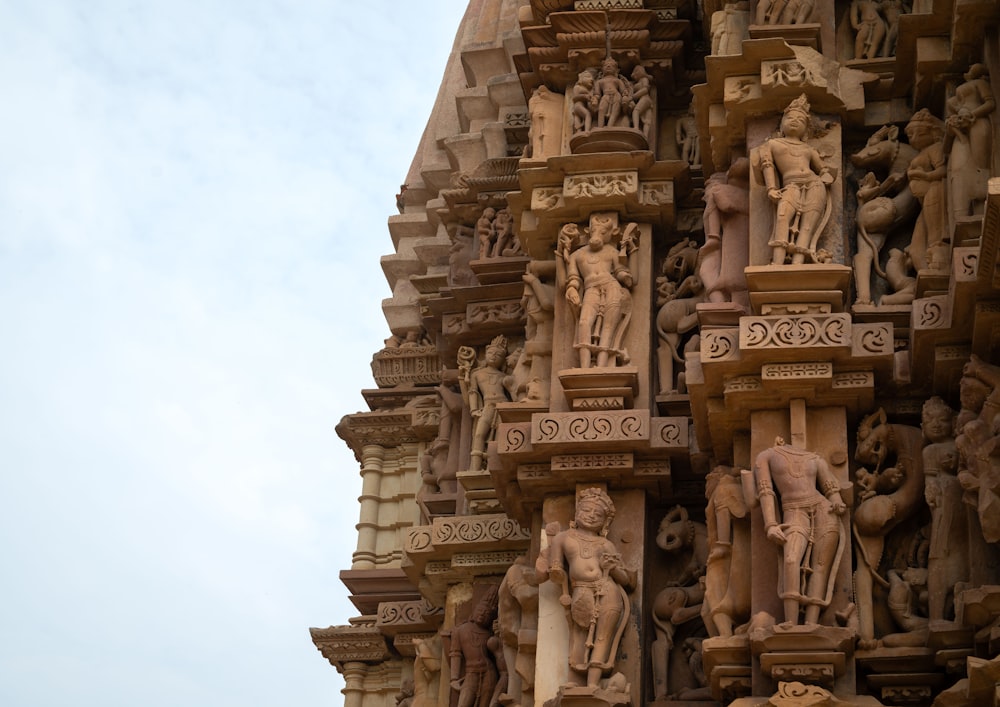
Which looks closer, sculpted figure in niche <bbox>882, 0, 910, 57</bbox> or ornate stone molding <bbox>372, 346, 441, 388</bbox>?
sculpted figure in niche <bbox>882, 0, 910, 57</bbox>

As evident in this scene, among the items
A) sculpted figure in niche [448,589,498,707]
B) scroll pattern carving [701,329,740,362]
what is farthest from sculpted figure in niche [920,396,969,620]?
sculpted figure in niche [448,589,498,707]

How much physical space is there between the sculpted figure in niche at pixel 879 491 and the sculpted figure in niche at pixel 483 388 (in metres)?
4.66

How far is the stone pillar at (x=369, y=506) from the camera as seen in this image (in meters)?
20.5

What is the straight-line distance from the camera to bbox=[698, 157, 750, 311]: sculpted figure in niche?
44.3 ft

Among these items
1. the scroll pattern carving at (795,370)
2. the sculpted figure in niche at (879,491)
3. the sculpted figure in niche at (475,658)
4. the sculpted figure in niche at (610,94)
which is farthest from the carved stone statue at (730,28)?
the sculpted figure in niche at (475,658)

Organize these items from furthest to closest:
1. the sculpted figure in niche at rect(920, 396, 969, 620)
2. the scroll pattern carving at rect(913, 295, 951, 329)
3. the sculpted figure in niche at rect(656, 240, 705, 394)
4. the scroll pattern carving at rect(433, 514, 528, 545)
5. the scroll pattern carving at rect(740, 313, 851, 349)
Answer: the scroll pattern carving at rect(433, 514, 528, 545)
the sculpted figure in niche at rect(656, 240, 705, 394)
the scroll pattern carving at rect(740, 313, 851, 349)
the scroll pattern carving at rect(913, 295, 951, 329)
the sculpted figure in niche at rect(920, 396, 969, 620)

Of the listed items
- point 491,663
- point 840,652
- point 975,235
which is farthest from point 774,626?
point 491,663

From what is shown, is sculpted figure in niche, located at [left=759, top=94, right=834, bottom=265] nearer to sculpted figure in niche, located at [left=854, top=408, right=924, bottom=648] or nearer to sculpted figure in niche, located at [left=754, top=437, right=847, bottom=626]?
sculpted figure in niche, located at [left=854, top=408, right=924, bottom=648]

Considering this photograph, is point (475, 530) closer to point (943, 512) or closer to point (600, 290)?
point (600, 290)

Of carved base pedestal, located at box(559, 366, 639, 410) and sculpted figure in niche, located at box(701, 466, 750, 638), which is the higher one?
carved base pedestal, located at box(559, 366, 639, 410)

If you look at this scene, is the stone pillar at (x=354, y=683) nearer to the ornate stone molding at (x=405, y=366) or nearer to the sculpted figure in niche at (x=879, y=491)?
the ornate stone molding at (x=405, y=366)

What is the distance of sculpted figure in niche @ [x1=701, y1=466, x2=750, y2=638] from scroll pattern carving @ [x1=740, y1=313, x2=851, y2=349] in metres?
0.98

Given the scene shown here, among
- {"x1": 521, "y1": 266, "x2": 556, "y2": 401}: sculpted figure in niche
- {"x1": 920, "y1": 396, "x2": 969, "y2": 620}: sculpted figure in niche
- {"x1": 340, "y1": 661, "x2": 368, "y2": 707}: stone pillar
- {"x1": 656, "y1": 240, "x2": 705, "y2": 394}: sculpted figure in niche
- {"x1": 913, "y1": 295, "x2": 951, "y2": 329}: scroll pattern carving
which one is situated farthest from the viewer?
{"x1": 340, "y1": 661, "x2": 368, "y2": 707}: stone pillar

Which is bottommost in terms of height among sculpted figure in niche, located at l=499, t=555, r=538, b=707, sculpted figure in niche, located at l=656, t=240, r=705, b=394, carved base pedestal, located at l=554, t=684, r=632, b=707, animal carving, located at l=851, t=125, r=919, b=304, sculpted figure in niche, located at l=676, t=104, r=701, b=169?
carved base pedestal, located at l=554, t=684, r=632, b=707
